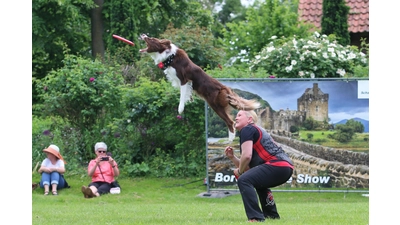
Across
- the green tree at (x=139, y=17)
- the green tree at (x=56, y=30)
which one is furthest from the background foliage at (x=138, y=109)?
the green tree at (x=56, y=30)

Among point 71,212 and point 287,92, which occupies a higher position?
point 287,92

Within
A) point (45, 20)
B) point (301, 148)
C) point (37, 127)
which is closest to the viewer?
point (301, 148)

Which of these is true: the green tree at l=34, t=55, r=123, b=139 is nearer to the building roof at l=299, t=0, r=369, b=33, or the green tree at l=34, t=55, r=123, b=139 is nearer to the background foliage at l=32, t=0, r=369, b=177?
the background foliage at l=32, t=0, r=369, b=177

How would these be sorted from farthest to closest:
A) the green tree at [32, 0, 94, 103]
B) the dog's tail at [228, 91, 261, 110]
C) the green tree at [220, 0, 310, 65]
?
the green tree at [32, 0, 94, 103] → the green tree at [220, 0, 310, 65] → the dog's tail at [228, 91, 261, 110]

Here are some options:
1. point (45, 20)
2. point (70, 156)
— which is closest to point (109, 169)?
point (70, 156)

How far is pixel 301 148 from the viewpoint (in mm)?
12109

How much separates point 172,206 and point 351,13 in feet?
41.5

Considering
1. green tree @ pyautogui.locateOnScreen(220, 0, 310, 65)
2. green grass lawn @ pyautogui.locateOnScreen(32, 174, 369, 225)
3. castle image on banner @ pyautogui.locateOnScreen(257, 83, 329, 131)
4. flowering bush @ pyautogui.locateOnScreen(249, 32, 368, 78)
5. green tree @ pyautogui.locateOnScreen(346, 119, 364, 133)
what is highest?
green tree @ pyautogui.locateOnScreen(220, 0, 310, 65)

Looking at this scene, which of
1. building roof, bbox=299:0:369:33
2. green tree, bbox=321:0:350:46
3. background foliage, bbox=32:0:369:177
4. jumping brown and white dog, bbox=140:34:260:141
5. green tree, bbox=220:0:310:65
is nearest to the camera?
jumping brown and white dog, bbox=140:34:260:141

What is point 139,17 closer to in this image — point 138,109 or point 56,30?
point 56,30

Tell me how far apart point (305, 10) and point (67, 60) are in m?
10.1

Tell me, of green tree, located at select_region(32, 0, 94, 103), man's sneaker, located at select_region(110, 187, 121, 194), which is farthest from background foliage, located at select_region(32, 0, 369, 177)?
green tree, located at select_region(32, 0, 94, 103)

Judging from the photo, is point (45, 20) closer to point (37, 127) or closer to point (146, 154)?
point (37, 127)

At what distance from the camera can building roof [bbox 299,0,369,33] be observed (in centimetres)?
2056
